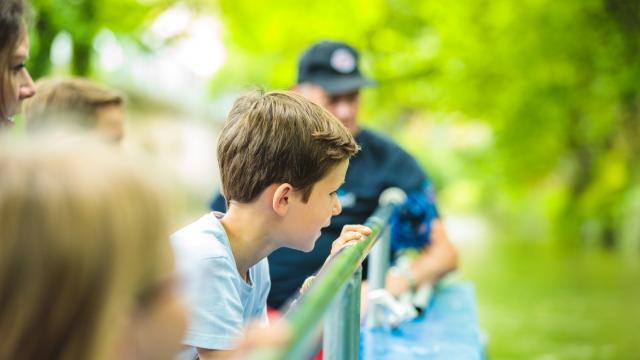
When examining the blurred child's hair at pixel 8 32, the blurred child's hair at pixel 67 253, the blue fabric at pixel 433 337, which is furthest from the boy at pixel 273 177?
the blurred child's hair at pixel 67 253

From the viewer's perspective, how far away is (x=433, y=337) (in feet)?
11.6

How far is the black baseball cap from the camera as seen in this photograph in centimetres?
446

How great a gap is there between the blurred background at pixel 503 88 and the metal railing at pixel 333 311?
340 cm

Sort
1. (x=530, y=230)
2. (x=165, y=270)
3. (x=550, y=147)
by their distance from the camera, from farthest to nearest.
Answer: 1. (x=530, y=230)
2. (x=550, y=147)
3. (x=165, y=270)

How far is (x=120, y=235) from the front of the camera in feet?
3.53

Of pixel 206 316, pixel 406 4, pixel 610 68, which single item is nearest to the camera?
pixel 206 316

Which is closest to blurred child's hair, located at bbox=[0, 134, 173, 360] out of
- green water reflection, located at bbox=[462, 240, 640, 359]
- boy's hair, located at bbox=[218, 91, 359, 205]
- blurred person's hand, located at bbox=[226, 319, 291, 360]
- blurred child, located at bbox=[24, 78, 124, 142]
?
blurred person's hand, located at bbox=[226, 319, 291, 360]

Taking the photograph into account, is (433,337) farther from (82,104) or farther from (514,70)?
(514,70)

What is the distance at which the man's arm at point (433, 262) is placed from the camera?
4324mm

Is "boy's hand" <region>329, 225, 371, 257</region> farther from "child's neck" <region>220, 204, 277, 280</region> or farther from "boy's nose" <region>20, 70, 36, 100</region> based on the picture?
"boy's nose" <region>20, 70, 36, 100</region>

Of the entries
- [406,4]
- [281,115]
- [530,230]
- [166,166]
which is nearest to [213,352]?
[281,115]

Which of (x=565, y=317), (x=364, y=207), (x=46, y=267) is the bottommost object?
(x=46, y=267)

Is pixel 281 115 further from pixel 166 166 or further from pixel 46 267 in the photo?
pixel 46 267

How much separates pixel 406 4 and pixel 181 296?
17931 mm
